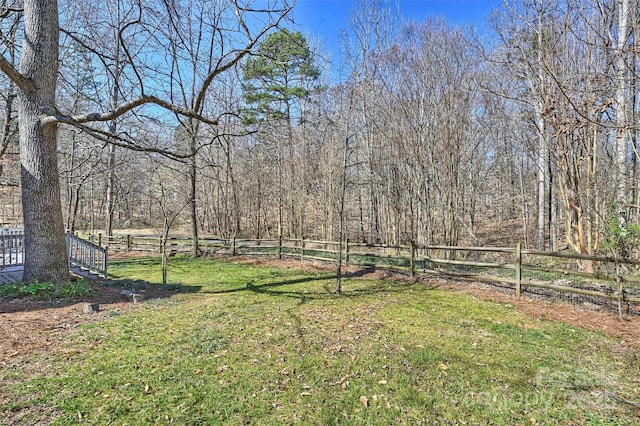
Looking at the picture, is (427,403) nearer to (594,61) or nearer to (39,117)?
(39,117)

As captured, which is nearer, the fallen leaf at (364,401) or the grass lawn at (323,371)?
the grass lawn at (323,371)

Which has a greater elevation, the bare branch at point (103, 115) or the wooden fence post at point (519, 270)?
the bare branch at point (103, 115)

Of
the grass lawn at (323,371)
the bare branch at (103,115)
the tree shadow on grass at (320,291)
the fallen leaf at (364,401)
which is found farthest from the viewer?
the tree shadow on grass at (320,291)

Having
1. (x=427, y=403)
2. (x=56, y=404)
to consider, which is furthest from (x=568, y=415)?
(x=56, y=404)

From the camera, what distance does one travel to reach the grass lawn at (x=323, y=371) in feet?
8.70

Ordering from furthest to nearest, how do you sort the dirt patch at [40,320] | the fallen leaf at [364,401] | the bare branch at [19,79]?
the bare branch at [19,79], the dirt patch at [40,320], the fallen leaf at [364,401]

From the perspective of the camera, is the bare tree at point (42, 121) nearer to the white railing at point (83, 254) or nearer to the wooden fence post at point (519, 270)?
the white railing at point (83, 254)

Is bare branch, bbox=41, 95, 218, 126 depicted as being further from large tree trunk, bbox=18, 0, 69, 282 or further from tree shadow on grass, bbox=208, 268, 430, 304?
tree shadow on grass, bbox=208, 268, 430, 304

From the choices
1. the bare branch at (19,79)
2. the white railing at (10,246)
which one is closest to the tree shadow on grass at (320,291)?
the white railing at (10,246)

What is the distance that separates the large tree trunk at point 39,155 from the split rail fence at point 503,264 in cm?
609

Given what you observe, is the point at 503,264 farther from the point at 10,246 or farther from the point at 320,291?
the point at 10,246

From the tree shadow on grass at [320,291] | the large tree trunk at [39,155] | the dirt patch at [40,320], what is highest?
the large tree trunk at [39,155]

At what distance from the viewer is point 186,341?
156 inches

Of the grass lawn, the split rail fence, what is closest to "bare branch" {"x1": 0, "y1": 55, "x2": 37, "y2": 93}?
the grass lawn
